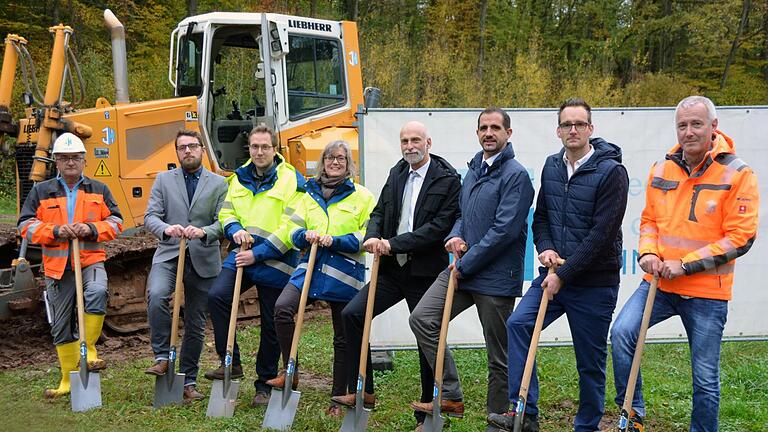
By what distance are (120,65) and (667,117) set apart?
19.0ft

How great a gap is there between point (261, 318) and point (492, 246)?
1968 mm

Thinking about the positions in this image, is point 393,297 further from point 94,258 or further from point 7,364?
point 7,364

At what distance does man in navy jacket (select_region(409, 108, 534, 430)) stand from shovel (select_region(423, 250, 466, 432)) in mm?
59

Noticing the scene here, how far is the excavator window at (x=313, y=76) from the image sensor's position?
951 cm

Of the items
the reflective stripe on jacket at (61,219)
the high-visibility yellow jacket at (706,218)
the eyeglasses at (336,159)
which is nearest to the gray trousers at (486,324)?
the high-visibility yellow jacket at (706,218)

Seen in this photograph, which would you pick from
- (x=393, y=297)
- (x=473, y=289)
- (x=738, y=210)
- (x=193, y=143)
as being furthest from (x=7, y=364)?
(x=738, y=210)

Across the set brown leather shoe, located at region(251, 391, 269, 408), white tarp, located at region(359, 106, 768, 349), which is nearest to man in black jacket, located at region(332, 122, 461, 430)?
brown leather shoe, located at region(251, 391, 269, 408)

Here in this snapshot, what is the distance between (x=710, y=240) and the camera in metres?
4.59

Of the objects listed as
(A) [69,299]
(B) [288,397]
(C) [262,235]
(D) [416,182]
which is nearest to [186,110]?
(A) [69,299]

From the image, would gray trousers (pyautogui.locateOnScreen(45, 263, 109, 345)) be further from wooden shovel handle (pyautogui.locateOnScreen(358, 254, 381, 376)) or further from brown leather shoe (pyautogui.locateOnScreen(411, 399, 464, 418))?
brown leather shoe (pyautogui.locateOnScreen(411, 399, 464, 418))

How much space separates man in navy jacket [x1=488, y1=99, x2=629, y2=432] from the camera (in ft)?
15.7

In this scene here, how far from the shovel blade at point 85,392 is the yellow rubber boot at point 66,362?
0.44 metres

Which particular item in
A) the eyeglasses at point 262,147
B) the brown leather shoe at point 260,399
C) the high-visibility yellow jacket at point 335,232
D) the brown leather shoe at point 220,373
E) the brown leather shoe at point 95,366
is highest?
the eyeglasses at point 262,147

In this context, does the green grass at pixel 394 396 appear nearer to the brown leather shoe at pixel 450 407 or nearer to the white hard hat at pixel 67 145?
the brown leather shoe at pixel 450 407
